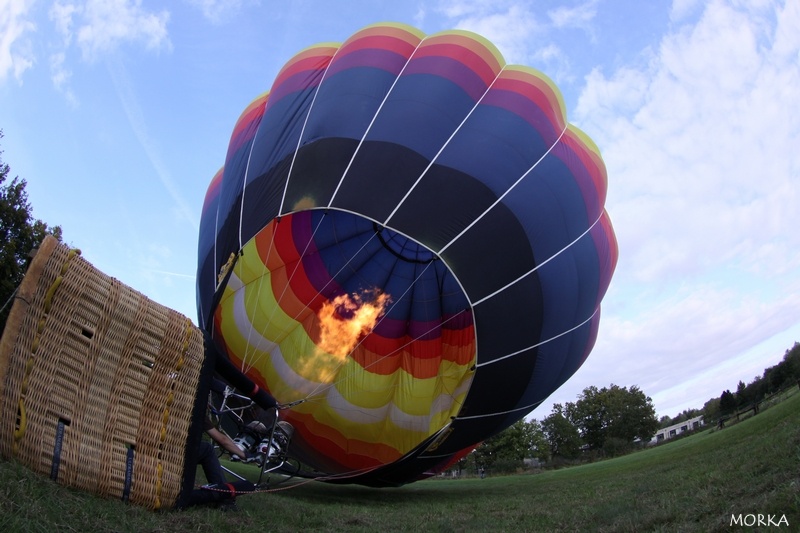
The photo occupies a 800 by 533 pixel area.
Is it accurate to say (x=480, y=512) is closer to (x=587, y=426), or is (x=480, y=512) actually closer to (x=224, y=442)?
(x=224, y=442)

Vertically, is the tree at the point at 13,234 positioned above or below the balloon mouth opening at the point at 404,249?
above

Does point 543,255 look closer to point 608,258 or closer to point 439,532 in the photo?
point 608,258

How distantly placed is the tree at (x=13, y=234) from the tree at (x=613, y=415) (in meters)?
39.0

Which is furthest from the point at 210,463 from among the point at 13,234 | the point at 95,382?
the point at 13,234

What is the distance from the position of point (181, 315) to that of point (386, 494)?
18.2ft

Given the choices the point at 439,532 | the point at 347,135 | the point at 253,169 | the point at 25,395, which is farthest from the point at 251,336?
the point at 25,395

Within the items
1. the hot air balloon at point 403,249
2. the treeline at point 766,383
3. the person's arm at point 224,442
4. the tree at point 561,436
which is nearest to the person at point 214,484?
the person's arm at point 224,442

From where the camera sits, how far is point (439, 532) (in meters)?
3.68

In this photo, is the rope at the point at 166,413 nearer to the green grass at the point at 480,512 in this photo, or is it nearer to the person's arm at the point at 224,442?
the green grass at the point at 480,512

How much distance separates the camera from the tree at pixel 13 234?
11391 mm

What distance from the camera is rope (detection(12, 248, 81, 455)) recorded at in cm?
214

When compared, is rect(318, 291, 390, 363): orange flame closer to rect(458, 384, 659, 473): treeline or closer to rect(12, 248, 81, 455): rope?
rect(12, 248, 81, 455): rope

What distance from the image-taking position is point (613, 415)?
138ft

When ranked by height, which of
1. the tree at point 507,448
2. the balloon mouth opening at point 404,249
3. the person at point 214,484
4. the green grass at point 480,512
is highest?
the balloon mouth opening at point 404,249
